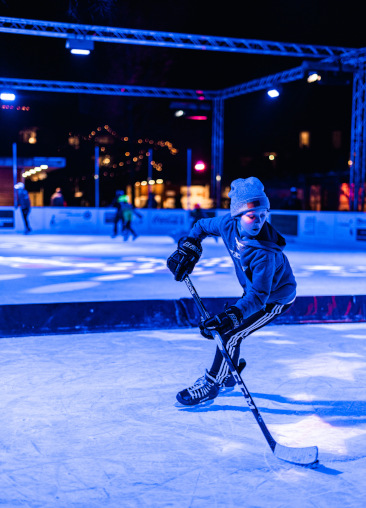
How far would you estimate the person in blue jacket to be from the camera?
9.25ft

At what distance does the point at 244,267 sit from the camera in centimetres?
297

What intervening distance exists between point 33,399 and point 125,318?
2319 mm

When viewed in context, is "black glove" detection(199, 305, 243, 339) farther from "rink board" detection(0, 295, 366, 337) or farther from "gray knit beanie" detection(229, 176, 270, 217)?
"rink board" detection(0, 295, 366, 337)

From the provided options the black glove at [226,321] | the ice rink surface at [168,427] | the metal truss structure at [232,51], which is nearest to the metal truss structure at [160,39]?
the metal truss structure at [232,51]

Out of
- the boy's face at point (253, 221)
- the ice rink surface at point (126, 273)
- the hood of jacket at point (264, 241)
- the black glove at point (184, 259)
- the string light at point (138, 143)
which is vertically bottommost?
the ice rink surface at point (126, 273)

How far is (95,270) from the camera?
9945 mm

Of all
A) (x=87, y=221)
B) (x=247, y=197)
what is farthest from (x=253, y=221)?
(x=87, y=221)

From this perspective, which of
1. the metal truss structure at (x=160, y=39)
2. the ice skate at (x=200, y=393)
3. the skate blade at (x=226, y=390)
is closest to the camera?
the ice skate at (x=200, y=393)

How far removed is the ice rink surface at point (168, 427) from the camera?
89.6 inches

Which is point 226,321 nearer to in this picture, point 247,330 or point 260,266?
point 260,266

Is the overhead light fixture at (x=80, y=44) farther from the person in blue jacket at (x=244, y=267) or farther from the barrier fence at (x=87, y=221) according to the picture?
the person in blue jacket at (x=244, y=267)

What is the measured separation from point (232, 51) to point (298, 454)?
505 inches

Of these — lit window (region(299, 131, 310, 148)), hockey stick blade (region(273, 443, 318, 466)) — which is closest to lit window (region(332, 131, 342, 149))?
lit window (region(299, 131, 310, 148))

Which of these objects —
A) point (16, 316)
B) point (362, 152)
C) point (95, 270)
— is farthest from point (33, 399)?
point (362, 152)
